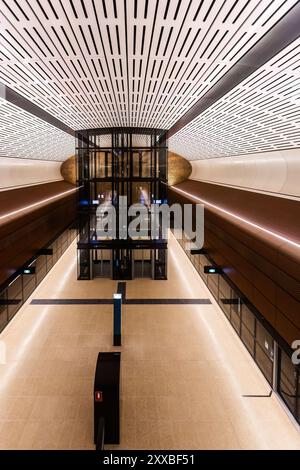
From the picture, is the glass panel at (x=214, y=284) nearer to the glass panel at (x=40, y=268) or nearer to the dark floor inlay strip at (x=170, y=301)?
the dark floor inlay strip at (x=170, y=301)

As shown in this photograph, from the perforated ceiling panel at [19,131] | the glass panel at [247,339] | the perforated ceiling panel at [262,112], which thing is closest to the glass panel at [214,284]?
the glass panel at [247,339]

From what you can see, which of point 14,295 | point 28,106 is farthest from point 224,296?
point 28,106

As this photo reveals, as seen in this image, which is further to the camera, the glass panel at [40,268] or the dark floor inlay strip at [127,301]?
the glass panel at [40,268]

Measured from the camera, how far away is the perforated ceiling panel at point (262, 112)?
8.81 metres

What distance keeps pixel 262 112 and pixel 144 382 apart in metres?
7.89

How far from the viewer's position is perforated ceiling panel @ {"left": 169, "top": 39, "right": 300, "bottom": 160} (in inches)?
347

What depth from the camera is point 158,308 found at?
53.4 feet

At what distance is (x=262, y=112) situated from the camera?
41.7 ft

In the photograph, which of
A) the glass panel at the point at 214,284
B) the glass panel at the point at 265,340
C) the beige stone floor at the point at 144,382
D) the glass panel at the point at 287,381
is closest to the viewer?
the beige stone floor at the point at 144,382

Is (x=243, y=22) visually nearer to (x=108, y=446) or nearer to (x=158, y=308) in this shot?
(x=108, y=446)

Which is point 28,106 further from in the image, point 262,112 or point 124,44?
point 262,112

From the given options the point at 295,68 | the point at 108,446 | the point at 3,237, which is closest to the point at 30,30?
the point at 295,68

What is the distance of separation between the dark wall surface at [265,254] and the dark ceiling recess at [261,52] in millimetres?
3480

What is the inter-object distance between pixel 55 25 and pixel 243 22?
3065mm
